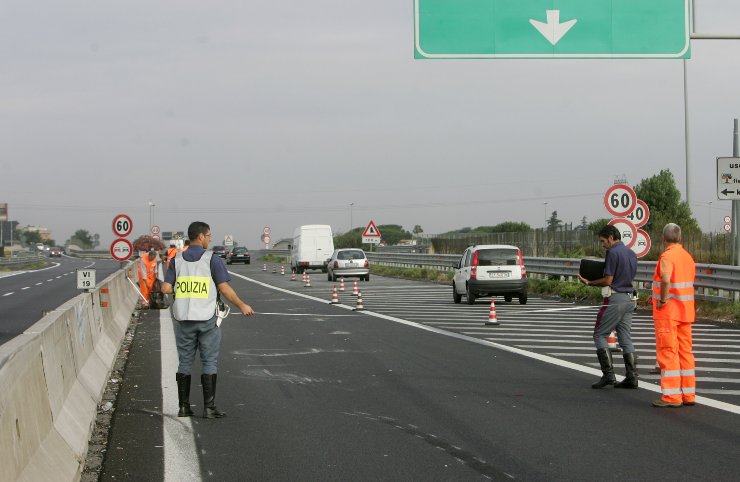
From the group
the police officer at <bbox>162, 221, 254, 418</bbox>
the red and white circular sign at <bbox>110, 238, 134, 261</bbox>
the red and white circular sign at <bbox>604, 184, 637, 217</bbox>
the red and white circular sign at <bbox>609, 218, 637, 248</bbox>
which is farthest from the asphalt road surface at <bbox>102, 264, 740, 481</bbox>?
the red and white circular sign at <bbox>110, 238, 134, 261</bbox>

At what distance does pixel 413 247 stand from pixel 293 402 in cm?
5767

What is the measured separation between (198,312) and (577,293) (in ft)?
67.1

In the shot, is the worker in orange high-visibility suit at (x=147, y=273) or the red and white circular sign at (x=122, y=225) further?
the red and white circular sign at (x=122, y=225)

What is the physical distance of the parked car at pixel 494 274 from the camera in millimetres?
26078

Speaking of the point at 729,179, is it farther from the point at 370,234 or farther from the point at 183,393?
the point at 370,234

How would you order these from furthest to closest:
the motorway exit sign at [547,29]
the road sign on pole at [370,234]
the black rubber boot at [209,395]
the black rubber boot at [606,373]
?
the road sign on pole at [370,234], the motorway exit sign at [547,29], the black rubber boot at [606,373], the black rubber boot at [209,395]

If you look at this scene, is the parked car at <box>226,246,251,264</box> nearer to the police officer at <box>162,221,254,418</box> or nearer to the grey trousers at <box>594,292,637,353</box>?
the grey trousers at <box>594,292,637,353</box>

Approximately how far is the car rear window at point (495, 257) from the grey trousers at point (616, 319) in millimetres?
15025

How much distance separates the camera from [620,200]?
21406 millimetres

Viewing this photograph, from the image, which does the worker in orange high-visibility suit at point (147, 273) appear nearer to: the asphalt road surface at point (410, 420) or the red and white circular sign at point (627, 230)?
the asphalt road surface at point (410, 420)

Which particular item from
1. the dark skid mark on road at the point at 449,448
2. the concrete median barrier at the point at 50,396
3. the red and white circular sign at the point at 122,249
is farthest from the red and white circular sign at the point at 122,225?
the dark skid mark on road at the point at 449,448

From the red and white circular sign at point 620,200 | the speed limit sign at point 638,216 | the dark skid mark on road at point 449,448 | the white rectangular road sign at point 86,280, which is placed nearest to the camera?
the dark skid mark on road at point 449,448

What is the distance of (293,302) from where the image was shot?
28422 mm

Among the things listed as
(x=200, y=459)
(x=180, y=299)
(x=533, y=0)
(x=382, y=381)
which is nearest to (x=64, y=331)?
(x=180, y=299)
